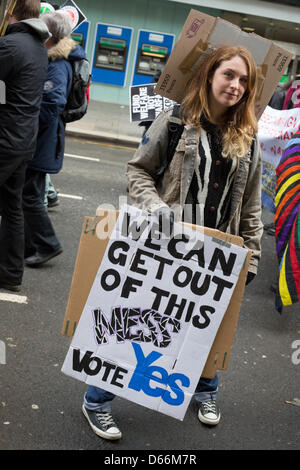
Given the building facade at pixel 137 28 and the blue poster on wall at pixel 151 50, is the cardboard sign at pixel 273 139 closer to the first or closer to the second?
the building facade at pixel 137 28

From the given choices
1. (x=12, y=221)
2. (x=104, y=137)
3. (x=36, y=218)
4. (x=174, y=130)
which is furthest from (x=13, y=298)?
(x=104, y=137)

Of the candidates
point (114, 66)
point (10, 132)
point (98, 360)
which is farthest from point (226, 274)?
point (114, 66)

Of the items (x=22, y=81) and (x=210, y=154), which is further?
(x=22, y=81)

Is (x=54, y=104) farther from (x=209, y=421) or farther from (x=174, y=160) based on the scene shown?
(x=209, y=421)

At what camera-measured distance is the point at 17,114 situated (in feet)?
13.4

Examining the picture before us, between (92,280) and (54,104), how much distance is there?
249 centimetres

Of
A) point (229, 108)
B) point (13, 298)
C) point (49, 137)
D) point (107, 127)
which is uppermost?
point (229, 108)

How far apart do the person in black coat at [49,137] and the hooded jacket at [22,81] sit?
56 centimetres

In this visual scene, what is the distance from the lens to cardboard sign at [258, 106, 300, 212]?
606 cm

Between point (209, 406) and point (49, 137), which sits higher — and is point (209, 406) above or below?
below

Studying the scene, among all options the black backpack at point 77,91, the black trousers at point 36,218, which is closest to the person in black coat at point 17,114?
the black trousers at point 36,218

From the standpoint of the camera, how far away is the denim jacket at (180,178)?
2.75 meters

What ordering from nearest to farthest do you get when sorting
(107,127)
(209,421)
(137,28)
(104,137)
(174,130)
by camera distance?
(174,130) < (209,421) < (104,137) < (107,127) < (137,28)
